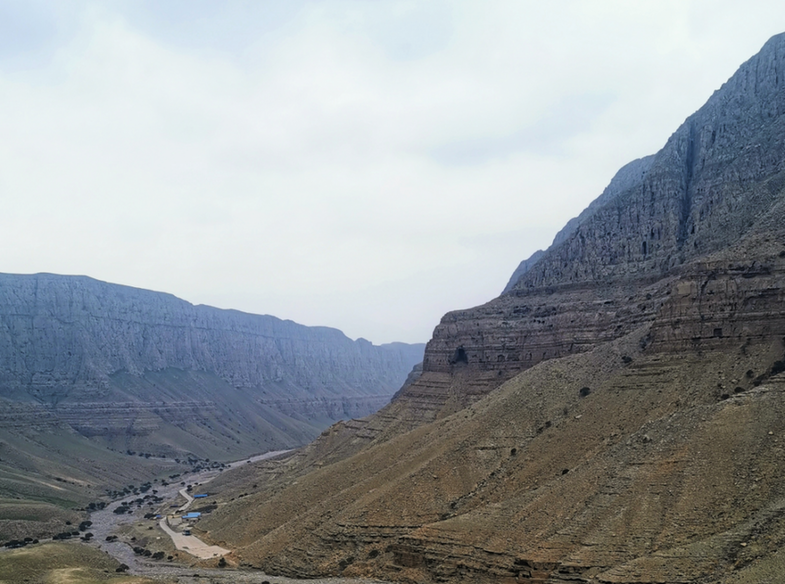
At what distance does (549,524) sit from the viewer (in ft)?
145

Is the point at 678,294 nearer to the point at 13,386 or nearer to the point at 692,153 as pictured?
the point at 692,153

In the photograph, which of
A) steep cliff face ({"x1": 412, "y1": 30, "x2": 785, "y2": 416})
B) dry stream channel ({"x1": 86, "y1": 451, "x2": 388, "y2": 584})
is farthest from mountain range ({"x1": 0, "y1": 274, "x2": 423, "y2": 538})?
steep cliff face ({"x1": 412, "y1": 30, "x2": 785, "y2": 416})

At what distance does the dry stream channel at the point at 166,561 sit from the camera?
5534cm

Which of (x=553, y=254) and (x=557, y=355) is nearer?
(x=557, y=355)

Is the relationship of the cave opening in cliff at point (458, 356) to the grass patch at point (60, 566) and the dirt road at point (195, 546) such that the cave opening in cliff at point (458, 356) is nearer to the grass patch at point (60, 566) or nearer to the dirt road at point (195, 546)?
the dirt road at point (195, 546)

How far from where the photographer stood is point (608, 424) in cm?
5503

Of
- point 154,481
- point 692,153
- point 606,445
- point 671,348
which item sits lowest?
point 154,481

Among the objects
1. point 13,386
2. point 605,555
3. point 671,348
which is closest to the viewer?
point 605,555

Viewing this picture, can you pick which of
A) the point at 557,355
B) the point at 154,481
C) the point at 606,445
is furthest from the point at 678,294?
the point at 154,481

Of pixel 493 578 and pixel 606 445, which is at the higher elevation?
pixel 606 445

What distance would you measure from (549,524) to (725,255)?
2998 cm

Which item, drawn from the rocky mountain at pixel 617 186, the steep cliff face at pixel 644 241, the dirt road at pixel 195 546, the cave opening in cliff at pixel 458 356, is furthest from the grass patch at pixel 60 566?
the rocky mountain at pixel 617 186

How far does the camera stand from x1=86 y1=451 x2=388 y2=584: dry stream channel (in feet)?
182

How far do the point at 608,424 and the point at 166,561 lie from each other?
129ft
